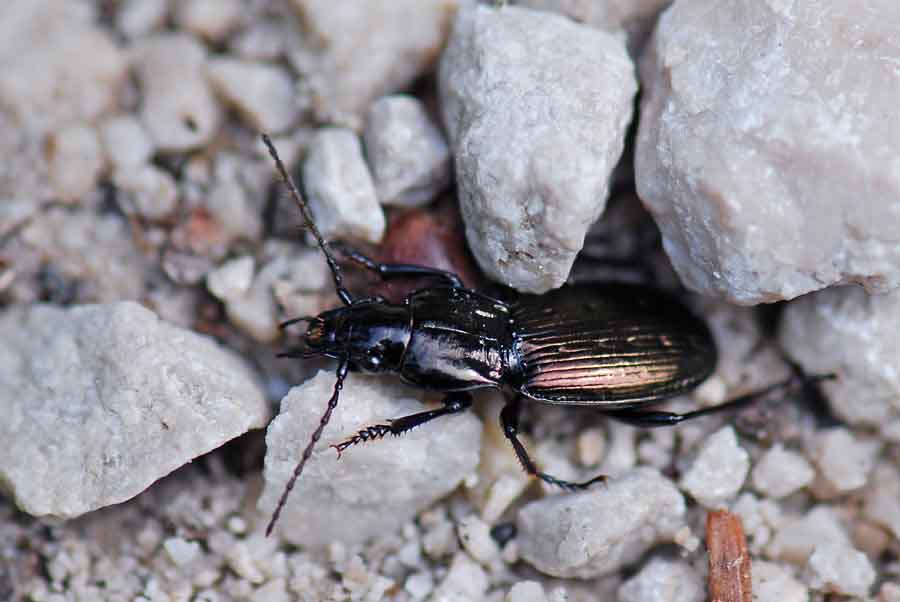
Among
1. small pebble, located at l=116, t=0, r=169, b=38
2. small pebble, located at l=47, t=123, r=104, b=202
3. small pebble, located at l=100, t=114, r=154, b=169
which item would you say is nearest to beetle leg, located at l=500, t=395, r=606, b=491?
A: small pebble, located at l=100, t=114, r=154, b=169

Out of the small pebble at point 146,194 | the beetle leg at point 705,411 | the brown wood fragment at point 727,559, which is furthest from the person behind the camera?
the small pebble at point 146,194

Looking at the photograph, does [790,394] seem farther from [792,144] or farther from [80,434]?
[80,434]

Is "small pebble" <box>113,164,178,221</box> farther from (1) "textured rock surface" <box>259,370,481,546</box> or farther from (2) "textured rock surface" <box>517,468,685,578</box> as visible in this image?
(2) "textured rock surface" <box>517,468,685,578</box>

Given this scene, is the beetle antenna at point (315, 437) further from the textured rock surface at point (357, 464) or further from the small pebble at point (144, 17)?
the small pebble at point (144, 17)

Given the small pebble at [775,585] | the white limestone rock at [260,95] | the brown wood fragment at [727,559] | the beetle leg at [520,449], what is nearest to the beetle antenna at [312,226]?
the white limestone rock at [260,95]

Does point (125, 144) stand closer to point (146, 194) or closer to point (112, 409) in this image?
point (146, 194)
